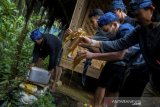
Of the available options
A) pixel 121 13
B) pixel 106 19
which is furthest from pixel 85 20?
pixel 106 19

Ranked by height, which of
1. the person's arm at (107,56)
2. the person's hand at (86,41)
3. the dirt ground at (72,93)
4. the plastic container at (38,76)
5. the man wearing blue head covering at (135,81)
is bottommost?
the dirt ground at (72,93)

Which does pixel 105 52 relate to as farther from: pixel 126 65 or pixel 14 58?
pixel 14 58

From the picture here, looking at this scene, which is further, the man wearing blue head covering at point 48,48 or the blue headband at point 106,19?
the man wearing blue head covering at point 48,48

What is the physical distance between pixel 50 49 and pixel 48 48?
0.93 ft

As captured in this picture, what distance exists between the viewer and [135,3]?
13.2ft

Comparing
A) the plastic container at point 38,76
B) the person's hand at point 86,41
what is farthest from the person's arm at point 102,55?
Answer: the plastic container at point 38,76

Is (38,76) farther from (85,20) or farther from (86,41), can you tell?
(86,41)

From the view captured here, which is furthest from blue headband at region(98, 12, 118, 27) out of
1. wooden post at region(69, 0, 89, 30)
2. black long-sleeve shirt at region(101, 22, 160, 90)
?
wooden post at region(69, 0, 89, 30)

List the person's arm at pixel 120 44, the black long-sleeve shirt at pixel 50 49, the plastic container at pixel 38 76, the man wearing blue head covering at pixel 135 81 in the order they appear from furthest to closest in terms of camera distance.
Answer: the black long-sleeve shirt at pixel 50 49, the plastic container at pixel 38 76, the man wearing blue head covering at pixel 135 81, the person's arm at pixel 120 44

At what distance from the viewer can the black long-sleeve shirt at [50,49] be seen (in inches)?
362

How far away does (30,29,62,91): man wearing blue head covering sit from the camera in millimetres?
9086

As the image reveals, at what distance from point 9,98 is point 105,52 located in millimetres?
3286

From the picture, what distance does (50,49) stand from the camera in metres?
9.24

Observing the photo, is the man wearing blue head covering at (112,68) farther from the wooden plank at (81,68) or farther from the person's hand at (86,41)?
the wooden plank at (81,68)
